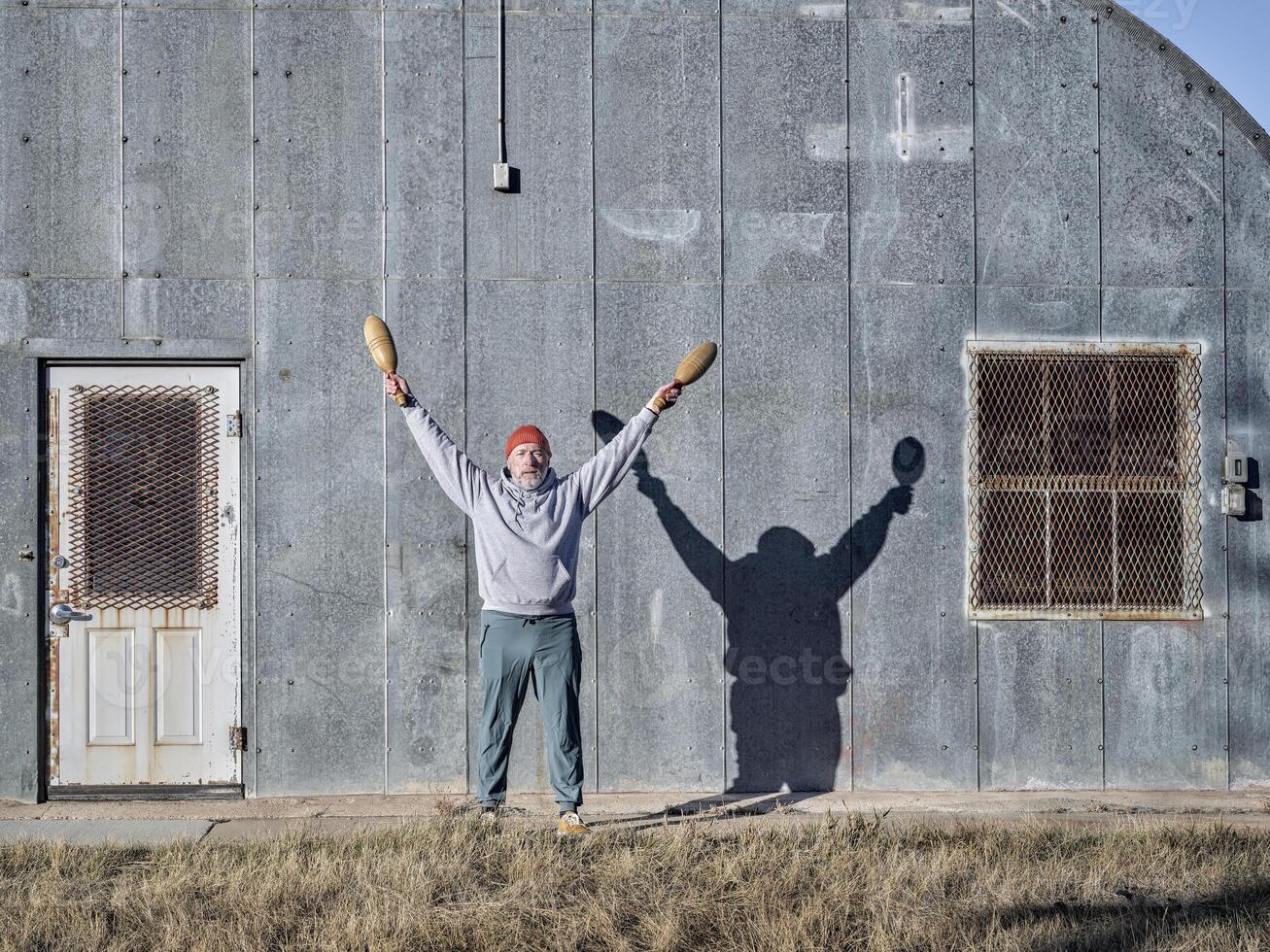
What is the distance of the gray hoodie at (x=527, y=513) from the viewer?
5.62 meters

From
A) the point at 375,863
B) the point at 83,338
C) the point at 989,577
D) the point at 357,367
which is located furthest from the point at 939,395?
the point at 83,338

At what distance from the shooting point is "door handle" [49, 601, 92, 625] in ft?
21.3

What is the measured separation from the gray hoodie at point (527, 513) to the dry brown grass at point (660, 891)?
3.61ft

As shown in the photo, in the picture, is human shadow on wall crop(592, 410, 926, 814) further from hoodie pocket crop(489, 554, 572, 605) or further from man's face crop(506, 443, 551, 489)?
hoodie pocket crop(489, 554, 572, 605)

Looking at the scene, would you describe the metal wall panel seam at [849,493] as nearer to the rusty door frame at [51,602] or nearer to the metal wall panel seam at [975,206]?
the metal wall panel seam at [975,206]

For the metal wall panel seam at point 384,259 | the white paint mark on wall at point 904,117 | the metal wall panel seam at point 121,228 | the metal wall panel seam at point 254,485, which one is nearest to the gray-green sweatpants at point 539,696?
the metal wall panel seam at point 384,259

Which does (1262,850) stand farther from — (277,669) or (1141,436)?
(277,669)

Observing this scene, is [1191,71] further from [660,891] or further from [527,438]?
[660,891]

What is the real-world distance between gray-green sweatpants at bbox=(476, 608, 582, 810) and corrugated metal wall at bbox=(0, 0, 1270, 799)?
2.86ft

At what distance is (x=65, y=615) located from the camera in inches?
255

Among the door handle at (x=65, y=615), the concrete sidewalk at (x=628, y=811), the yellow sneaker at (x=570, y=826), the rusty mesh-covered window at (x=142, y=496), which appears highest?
the rusty mesh-covered window at (x=142, y=496)

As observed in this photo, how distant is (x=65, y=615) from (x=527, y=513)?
109 inches

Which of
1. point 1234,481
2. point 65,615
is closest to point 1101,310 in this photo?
point 1234,481

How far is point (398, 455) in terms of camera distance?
6.61 m
